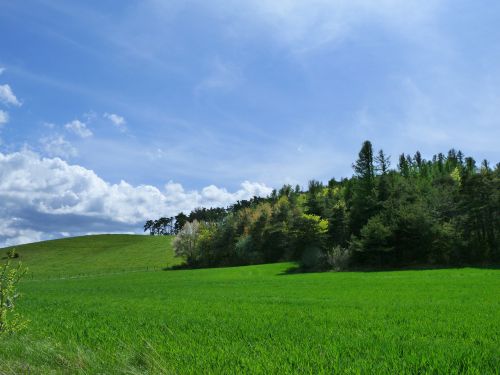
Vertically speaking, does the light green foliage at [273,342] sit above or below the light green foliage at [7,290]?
below

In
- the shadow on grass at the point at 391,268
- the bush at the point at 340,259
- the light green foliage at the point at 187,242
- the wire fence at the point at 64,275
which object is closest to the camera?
the shadow on grass at the point at 391,268

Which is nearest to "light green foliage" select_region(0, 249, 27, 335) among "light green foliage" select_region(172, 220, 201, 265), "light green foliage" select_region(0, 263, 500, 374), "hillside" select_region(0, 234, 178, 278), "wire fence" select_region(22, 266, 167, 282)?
"light green foliage" select_region(0, 263, 500, 374)

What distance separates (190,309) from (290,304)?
5.75 meters

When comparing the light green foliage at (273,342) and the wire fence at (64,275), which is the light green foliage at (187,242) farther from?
the light green foliage at (273,342)

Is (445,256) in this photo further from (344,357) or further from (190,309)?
(344,357)

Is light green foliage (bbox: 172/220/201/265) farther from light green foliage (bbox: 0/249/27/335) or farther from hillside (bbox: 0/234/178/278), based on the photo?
light green foliage (bbox: 0/249/27/335)

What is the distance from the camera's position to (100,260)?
117000 mm

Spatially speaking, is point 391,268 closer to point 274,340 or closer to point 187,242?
point 274,340

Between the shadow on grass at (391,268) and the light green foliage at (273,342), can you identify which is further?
the shadow on grass at (391,268)

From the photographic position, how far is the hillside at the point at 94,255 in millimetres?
102062

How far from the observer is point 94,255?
127688 mm

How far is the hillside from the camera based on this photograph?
102062 millimetres

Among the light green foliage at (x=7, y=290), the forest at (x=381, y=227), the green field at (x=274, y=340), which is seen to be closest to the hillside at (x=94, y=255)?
the forest at (x=381, y=227)

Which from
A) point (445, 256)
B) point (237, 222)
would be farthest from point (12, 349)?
point (237, 222)
